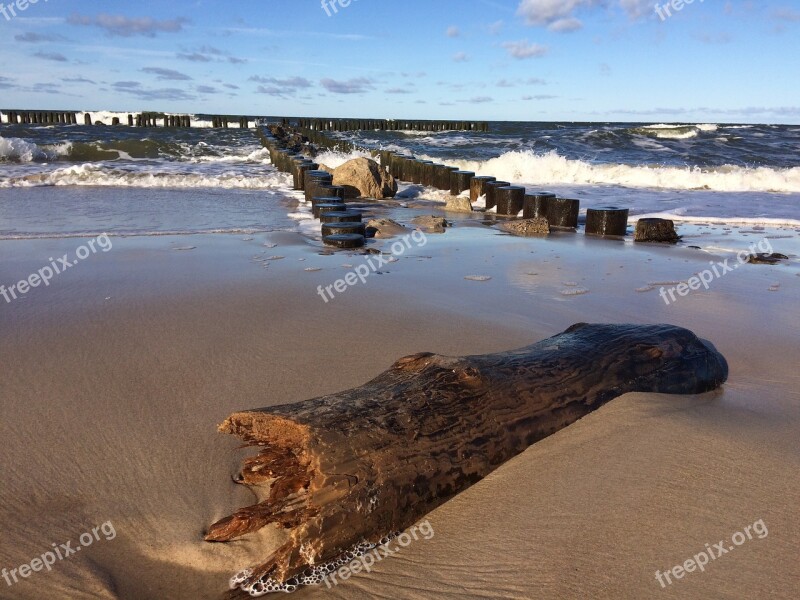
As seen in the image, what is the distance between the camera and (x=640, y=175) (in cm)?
1493

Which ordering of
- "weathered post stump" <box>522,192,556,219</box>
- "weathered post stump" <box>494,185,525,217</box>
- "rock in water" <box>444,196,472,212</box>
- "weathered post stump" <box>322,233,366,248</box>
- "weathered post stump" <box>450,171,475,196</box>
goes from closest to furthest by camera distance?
"weathered post stump" <box>322,233,366,248</box> < "weathered post stump" <box>522,192,556,219</box> < "weathered post stump" <box>494,185,525,217</box> < "rock in water" <box>444,196,472,212</box> < "weathered post stump" <box>450,171,475,196</box>

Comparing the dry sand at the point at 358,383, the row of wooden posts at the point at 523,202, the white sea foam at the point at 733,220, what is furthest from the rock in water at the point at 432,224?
the dry sand at the point at 358,383

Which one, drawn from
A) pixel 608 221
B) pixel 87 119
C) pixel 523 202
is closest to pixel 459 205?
pixel 523 202

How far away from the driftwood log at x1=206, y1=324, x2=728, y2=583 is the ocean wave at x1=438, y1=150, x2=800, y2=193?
42.6 ft

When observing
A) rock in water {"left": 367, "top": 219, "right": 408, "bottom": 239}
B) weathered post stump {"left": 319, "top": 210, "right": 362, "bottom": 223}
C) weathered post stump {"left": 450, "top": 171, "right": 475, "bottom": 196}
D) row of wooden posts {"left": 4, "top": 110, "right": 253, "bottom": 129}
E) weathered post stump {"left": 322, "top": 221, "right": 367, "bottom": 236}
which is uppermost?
row of wooden posts {"left": 4, "top": 110, "right": 253, "bottom": 129}

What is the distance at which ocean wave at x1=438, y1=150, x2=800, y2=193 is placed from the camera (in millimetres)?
13750

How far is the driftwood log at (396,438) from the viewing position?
1.72 metres

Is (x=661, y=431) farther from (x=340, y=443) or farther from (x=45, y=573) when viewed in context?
(x=45, y=573)

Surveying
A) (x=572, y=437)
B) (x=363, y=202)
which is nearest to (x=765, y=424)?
(x=572, y=437)

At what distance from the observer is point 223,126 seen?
3972cm

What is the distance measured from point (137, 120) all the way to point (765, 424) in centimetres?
4305

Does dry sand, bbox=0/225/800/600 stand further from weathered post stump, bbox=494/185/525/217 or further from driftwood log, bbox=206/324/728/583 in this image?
weathered post stump, bbox=494/185/525/217

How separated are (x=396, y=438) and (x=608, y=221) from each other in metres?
6.49

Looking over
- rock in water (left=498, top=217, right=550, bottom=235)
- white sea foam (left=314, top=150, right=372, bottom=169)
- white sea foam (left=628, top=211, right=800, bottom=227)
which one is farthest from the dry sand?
white sea foam (left=314, top=150, right=372, bottom=169)
